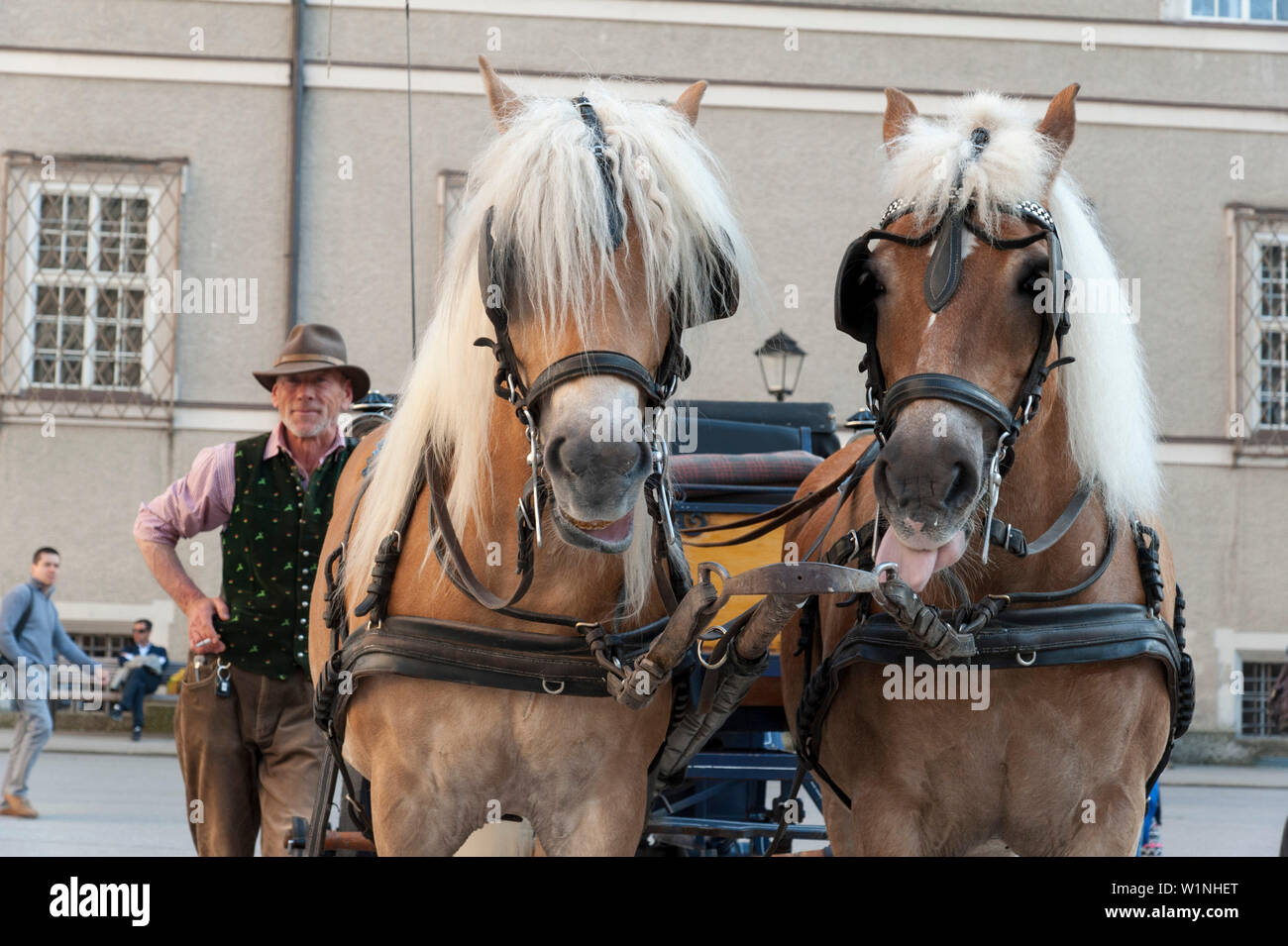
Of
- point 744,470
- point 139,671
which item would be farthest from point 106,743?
point 744,470

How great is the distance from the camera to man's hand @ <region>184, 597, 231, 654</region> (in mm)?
3490

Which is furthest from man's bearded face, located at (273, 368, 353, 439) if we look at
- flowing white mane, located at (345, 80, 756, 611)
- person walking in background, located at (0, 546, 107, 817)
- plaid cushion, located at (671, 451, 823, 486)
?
person walking in background, located at (0, 546, 107, 817)

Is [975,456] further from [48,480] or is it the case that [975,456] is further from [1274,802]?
[48,480]

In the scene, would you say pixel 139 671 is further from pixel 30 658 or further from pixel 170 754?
pixel 30 658

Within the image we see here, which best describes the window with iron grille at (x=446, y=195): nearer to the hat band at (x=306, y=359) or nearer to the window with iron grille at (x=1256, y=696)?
the window with iron grille at (x=1256, y=696)

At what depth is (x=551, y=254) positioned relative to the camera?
2168mm

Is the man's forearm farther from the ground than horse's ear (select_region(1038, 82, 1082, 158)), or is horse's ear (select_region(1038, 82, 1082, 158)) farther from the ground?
horse's ear (select_region(1038, 82, 1082, 158))

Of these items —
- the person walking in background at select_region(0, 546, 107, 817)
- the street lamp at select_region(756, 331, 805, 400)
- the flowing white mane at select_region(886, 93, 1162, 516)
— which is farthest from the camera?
the street lamp at select_region(756, 331, 805, 400)

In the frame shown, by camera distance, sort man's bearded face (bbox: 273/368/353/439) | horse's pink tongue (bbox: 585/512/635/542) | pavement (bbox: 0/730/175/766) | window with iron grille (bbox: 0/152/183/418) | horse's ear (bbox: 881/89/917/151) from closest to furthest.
A: horse's pink tongue (bbox: 585/512/635/542), horse's ear (bbox: 881/89/917/151), man's bearded face (bbox: 273/368/353/439), pavement (bbox: 0/730/175/766), window with iron grille (bbox: 0/152/183/418)

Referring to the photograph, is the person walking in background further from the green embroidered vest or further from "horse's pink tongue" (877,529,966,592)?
"horse's pink tongue" (877,529,966,592)

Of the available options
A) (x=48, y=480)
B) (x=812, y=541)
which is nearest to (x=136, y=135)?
(x=48, y=480)

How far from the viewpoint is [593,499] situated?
205 cm

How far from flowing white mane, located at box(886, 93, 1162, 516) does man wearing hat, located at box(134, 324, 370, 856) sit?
1.84m

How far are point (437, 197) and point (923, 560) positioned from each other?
1045cm
